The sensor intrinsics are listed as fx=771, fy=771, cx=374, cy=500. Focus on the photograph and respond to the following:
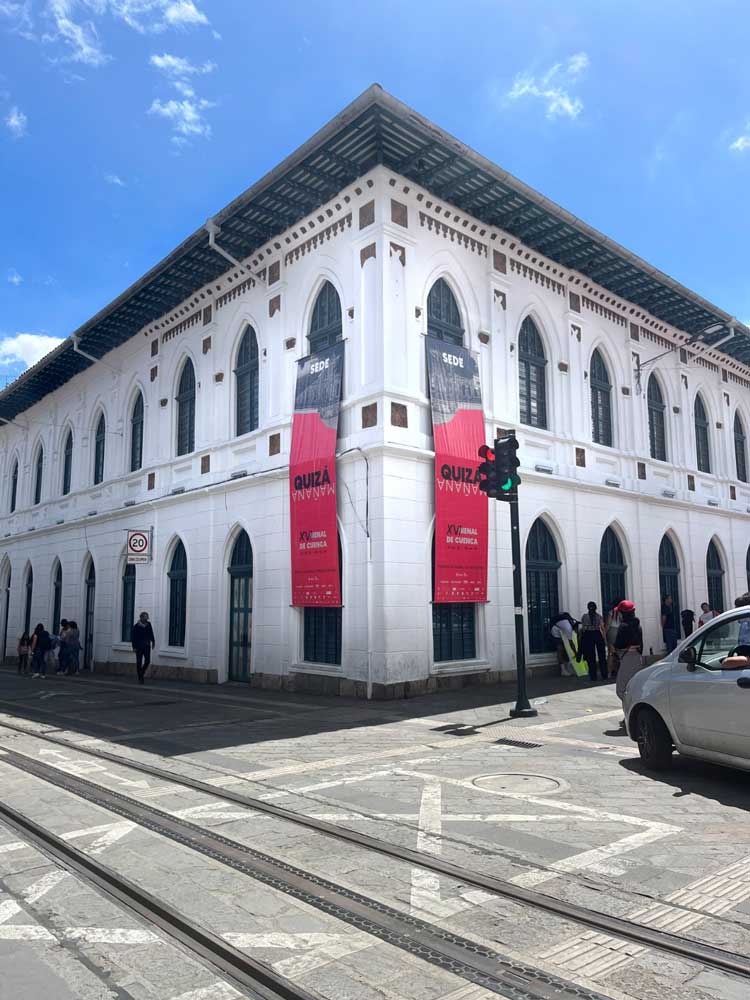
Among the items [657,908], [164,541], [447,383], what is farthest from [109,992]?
[164,541]

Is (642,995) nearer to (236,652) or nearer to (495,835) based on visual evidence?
(495,835)

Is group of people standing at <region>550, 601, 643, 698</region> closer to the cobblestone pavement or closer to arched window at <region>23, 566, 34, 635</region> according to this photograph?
the cobblestone pavement

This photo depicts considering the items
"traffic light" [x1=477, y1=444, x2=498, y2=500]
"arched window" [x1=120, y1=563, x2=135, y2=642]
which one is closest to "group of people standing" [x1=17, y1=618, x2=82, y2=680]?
"arched window" [x1=120, y1=563, x2=135, y2=642]

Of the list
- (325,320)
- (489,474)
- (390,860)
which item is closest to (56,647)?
(325,320)

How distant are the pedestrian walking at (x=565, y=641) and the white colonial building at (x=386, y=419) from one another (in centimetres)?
41

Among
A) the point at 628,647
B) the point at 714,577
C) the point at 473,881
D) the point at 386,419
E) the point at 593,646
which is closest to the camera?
the point at 473,881

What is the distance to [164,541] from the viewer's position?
21562 millimetres

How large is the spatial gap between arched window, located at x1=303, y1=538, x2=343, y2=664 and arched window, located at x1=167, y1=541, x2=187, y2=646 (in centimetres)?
546

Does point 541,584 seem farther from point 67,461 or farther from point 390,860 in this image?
point 67,461

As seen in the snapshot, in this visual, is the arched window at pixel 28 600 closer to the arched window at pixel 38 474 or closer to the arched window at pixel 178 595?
the arched window at pixel 38 474

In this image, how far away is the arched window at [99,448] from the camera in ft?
87.0

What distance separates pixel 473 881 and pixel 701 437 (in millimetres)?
23558

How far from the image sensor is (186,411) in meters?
22.0

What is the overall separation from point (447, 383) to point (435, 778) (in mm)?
10003
